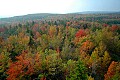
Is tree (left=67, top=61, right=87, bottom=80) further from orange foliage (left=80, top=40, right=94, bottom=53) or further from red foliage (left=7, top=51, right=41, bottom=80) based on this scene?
orange foliage (left=80, top=40, right=94, bottom=53)

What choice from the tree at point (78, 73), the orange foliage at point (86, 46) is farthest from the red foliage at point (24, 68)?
the orange foliage at point (86, 46)

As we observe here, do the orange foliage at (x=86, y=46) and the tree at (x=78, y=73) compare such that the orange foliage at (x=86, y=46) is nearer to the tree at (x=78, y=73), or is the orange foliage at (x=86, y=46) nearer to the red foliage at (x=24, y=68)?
the tree at (x=78, y=73)

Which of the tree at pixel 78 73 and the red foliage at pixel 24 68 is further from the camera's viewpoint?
the red foliage at pixel 24 68

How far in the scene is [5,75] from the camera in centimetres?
6669

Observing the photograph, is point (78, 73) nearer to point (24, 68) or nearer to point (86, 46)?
point (24, 68)

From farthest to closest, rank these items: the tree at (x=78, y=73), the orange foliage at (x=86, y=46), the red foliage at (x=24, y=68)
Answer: the orange foliage at (x=86, y=46) < the red foliage at (x=24, y=68) < the tree at (x=78, y=73)

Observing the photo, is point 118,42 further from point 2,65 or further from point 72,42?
point 2,65

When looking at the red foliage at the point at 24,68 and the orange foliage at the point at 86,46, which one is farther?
the orange foliage at the point at 86,46

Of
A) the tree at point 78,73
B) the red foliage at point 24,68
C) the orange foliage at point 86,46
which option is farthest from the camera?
the orange foliage at point 86,46

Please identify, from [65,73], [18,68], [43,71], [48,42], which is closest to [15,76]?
[18,68]

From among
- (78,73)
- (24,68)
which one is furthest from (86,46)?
(24,68)

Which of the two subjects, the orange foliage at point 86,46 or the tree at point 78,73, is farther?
the orange foliage at point 86,46

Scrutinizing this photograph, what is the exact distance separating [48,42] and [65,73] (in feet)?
129

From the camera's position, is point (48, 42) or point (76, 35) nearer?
point (48, 42)
